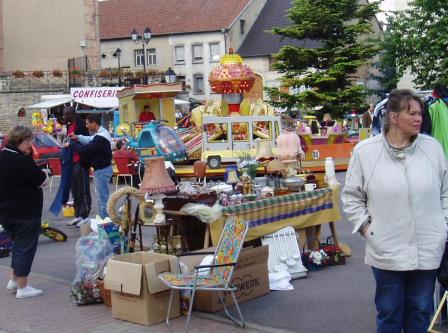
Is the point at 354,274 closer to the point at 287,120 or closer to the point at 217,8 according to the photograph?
the point at 287,120

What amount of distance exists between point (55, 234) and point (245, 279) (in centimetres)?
500

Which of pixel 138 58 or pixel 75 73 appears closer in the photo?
pixel 75 73

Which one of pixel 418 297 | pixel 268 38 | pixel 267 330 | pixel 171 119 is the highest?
pixel 268 38

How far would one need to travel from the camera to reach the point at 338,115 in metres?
32.2

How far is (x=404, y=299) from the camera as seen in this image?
450cm

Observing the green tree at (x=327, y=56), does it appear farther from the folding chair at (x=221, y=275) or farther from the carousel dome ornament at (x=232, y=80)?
the folding chair at (x=221, y=275)

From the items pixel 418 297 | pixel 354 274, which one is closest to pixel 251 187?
pixel 354 274

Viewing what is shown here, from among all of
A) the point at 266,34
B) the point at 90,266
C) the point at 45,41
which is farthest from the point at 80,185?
Result: the point at 266,34

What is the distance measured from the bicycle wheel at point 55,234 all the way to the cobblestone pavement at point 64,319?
9.83 feet

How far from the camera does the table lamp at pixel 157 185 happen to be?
8016mm

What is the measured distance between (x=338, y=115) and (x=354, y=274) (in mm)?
24769

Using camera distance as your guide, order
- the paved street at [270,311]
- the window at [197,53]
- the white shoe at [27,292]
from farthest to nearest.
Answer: the window at [197,53], the white shoe at [27,292], the paved street at [270,311]

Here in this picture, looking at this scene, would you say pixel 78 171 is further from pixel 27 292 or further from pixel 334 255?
pixel 334 255

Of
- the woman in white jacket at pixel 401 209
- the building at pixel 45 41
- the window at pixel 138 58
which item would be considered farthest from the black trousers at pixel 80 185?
the window at pixel 138 58
